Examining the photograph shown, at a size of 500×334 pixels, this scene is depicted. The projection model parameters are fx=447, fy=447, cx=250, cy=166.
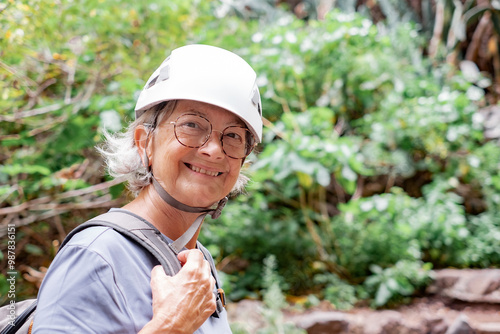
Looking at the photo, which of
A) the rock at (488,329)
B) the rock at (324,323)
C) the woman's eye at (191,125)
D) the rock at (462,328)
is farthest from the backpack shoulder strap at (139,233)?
the rock at (488,329)

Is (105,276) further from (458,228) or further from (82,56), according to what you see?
(458,228)

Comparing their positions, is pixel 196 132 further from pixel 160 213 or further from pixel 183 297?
pixel 183 297

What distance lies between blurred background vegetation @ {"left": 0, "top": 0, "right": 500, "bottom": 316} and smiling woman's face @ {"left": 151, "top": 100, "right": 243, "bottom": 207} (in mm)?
1344

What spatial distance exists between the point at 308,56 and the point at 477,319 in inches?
119

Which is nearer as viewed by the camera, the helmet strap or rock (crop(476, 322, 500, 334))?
the helmet strap

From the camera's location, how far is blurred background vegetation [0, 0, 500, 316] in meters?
2.70

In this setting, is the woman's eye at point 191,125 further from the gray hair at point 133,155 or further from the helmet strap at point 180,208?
the helmet strap at point 180,208

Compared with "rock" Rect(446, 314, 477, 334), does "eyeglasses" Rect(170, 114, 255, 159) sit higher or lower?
higher

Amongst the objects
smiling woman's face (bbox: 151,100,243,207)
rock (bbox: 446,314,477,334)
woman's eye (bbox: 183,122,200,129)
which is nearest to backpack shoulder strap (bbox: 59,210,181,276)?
smiling woman's face (bbox: 151,100,243,207)

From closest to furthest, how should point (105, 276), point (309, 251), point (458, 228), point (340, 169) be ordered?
point (105, 276)
point (340, 169)
point (458, 228)
point (309, 251)

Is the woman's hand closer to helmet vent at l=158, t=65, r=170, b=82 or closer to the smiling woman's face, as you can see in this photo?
the smiling woman's face

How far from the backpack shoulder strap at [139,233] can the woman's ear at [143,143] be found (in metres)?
0.19

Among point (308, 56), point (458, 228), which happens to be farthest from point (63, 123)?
point (458, 228)

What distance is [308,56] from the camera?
4781 mm
